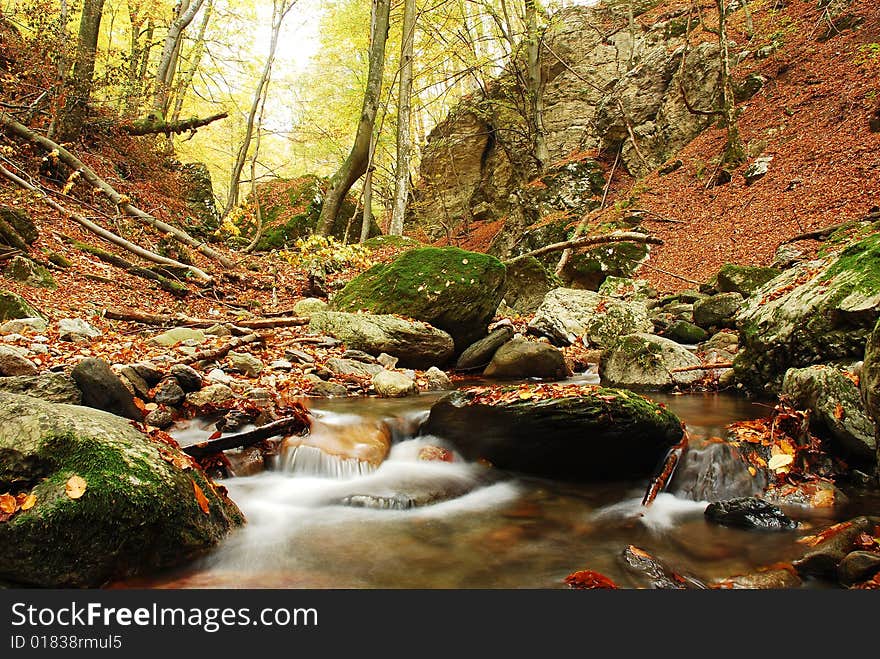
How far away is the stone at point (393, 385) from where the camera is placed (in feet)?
20.0

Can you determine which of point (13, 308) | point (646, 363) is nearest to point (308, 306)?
point (13, 308)

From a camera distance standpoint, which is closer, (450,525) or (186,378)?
(450,525)

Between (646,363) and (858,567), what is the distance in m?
4.51

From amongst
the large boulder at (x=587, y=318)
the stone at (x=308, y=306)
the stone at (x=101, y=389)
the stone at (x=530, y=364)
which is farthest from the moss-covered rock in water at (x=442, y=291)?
the stone at (x=101, y=389)

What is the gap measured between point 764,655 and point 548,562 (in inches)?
51.1

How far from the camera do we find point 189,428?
415 cm

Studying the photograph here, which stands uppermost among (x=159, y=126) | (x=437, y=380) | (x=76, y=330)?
(x=159, y=126)

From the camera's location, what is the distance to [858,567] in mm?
2275

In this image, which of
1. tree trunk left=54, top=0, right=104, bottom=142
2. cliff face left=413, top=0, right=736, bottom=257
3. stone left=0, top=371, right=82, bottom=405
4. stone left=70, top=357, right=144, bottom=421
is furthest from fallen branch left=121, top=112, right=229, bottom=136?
stone left=70, top=357, right=144, bottom=421

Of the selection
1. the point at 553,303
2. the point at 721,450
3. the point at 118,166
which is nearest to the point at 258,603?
the point at 721,450

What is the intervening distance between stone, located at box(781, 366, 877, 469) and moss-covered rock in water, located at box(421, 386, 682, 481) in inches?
38.7

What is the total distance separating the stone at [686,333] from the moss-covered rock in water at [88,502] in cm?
762

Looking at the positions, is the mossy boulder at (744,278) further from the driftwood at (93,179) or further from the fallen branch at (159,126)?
the fallen branch at (159,126)

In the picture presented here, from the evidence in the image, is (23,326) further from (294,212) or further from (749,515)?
(294,212)
